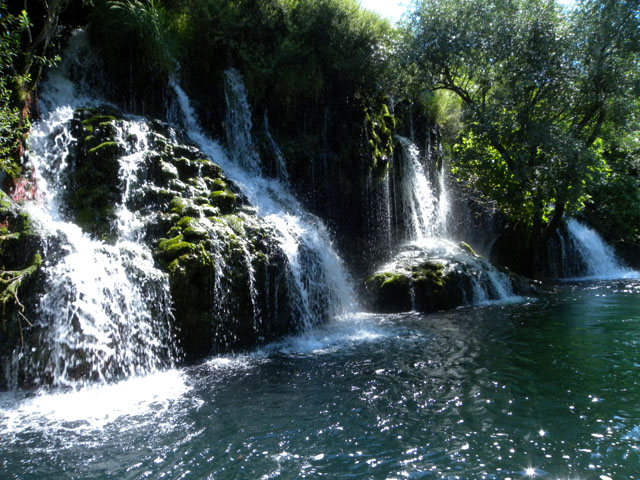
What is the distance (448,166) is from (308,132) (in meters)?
8.23

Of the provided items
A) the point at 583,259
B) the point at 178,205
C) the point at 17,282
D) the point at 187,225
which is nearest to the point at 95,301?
the point at 17,282

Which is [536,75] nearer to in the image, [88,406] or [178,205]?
[178,205]

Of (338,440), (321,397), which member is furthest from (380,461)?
(321,397)

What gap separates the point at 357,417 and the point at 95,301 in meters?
3.94

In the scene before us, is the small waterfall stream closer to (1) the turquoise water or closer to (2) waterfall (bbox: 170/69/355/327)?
(2) waterfall (bbox: 170/69/355/327)

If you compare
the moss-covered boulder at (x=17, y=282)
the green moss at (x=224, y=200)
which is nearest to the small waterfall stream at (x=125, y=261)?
the moss-covered boulder at (x=17, y=282)

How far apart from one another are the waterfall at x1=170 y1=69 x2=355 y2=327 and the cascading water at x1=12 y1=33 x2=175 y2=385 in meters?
2.73

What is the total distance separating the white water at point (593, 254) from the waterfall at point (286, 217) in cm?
1249

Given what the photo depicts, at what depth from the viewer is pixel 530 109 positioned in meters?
13.4

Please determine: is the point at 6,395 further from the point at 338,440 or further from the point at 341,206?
the point at 341,206

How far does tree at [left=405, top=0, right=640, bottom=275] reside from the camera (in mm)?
12680

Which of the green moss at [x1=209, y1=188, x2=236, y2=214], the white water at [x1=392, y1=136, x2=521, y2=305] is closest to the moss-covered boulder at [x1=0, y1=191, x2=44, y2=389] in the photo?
the green moss at [x1=209, y1=188, x2=236, y2=214]

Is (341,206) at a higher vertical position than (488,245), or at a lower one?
higher

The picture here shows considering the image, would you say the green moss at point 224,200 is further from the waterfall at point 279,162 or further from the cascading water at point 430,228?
the cascading water at point 430,228
